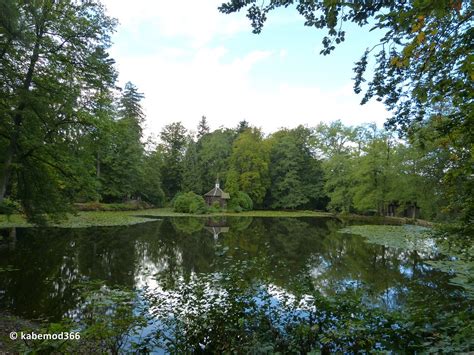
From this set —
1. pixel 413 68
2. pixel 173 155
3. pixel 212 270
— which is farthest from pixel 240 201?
pixel 413 68

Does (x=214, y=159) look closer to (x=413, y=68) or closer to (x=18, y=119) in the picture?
(x=18, y=119)

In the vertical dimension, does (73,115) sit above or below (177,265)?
above

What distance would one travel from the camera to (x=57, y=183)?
9.53m

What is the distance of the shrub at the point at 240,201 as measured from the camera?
139 ft

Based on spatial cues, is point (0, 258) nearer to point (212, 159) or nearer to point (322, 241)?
point (322, 241)

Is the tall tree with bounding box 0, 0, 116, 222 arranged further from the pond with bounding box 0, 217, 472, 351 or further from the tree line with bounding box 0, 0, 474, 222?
the pond with bounding box 0, 217, 472, 351

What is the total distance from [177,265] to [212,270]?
4.78 ft

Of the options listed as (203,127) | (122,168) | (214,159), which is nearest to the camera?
(122,168)

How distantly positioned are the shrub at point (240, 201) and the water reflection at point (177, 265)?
2452 centimetres

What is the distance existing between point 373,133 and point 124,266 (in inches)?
1460

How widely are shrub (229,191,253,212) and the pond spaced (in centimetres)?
2447

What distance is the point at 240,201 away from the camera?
43000mm

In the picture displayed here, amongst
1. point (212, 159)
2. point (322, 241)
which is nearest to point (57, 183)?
point (322, 241)

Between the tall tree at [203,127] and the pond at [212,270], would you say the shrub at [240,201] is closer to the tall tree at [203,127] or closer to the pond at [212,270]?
the tall tree at [203,127]
